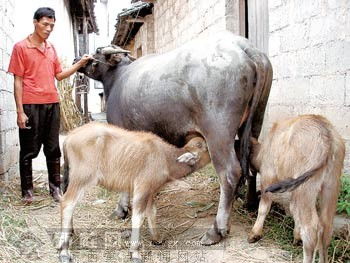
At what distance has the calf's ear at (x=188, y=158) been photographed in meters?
3.67

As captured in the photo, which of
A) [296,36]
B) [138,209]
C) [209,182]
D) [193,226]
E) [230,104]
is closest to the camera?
[138,209]

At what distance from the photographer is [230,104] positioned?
3814 millimetres

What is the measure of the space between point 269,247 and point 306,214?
87 cm

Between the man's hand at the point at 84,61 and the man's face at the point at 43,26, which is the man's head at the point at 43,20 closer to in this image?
the man's face at the point at 43,26

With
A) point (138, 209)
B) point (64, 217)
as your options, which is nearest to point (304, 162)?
point (138, 209)

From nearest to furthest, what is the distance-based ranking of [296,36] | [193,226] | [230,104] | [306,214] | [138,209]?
1. [306,214]
2. [138,209]
3. [230,104]
4. [193,226]
5. [296,36]

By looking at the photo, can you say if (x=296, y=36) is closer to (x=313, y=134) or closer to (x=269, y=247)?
(x=313, y=134)

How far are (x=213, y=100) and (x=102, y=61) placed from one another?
6.93ft

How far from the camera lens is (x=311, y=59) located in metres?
4.51

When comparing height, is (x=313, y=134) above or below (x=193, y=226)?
above

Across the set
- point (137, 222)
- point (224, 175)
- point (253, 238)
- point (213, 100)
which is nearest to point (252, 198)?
point (253, 238)

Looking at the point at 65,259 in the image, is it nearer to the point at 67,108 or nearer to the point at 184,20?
the point at 184,20

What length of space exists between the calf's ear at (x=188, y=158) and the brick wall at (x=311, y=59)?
142cm

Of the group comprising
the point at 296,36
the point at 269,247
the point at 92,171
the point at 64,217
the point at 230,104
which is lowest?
the point at 269,247
